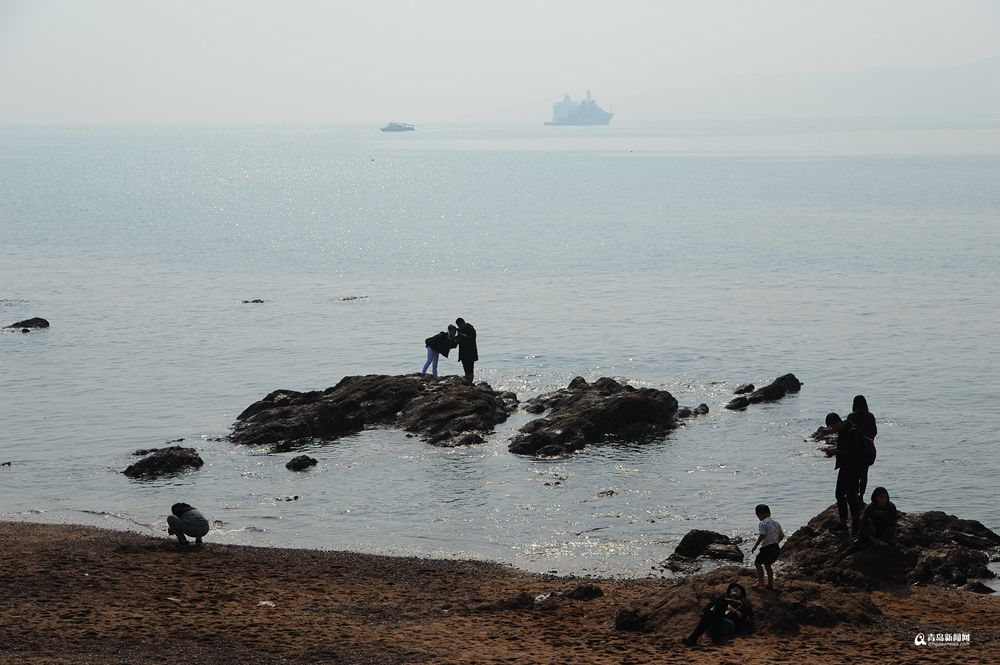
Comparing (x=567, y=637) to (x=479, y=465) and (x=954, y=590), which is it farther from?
(x=479, y=465)

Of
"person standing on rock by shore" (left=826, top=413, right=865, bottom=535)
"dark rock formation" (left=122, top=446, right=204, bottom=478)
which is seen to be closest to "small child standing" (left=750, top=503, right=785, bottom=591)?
"person standing on rock by shore" (left=826, top=413, right=865, bottom=535)

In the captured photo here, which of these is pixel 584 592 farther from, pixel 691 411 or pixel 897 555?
pixel 691 411

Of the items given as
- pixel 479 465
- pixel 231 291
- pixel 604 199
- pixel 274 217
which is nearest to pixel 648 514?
pixel 479 465

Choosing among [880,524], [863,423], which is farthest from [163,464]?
[880,524]

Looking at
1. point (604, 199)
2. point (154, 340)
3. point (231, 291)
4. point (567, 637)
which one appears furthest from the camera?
point (604, 199)

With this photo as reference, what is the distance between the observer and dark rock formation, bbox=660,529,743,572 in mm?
24922

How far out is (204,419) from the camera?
4106cm

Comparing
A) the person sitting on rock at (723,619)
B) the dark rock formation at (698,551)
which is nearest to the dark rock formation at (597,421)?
the dark rock formation at (698,551)

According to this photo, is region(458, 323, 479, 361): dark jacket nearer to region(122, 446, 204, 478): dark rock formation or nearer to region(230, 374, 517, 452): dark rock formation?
region(230, 374, 517, 452): dark rock formation

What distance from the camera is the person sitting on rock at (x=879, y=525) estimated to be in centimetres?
2230

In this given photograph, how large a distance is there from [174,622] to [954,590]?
1422 cm

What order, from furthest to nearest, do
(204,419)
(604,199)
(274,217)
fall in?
(604,199) → (274,217) → (204,419)

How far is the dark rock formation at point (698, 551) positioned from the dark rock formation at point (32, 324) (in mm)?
44719

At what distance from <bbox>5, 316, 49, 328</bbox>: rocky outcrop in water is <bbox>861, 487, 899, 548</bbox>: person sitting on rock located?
49.0 metres
